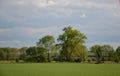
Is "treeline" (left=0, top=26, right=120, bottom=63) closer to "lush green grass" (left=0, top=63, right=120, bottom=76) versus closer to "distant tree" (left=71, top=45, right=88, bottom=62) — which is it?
"distant tree" (left=71, top=45, right=88, bottom=62)

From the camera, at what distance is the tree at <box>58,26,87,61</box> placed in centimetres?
7100

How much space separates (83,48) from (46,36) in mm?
10754

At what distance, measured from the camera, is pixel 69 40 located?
72.7 meters

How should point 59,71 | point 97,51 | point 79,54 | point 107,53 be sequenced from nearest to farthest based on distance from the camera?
point 59,71 → point 79,54 → point 107,53 → point 97,51

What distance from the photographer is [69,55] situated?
70312 mm

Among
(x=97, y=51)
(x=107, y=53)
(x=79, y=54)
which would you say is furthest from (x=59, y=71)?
(x=97, y=51)

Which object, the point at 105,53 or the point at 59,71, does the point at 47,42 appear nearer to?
the point at 105,53

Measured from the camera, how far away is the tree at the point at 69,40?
71000mm

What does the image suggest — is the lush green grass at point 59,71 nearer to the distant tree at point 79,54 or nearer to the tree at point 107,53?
the distant tree at point 79,54

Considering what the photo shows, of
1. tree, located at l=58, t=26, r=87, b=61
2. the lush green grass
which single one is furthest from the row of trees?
the lush green grass

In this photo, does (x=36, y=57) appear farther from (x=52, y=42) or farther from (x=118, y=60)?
(x=118, y=60)

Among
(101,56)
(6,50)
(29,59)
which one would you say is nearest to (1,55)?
(6,50)

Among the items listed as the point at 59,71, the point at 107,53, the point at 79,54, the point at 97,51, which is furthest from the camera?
the point at 97,51

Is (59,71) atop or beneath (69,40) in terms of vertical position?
beneath
